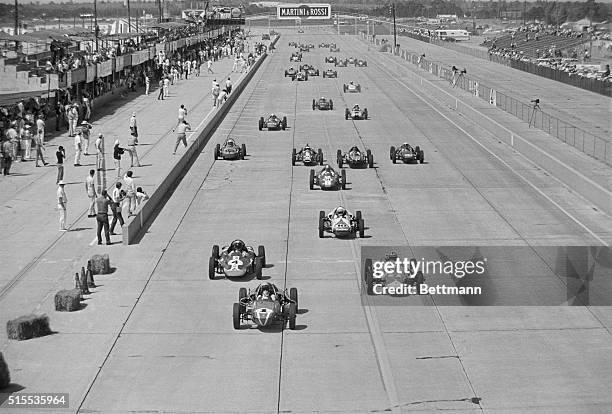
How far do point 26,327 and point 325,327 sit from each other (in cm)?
640

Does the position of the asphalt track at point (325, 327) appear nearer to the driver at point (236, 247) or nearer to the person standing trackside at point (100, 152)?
the driver at point (236, 247)

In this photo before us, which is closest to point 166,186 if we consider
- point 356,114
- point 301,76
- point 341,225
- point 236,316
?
point 341,225

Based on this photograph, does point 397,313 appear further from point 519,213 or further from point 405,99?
point 405,99

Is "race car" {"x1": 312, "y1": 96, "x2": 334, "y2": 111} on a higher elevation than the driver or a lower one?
lower

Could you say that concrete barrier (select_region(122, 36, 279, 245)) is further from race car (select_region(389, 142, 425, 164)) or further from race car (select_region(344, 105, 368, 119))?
race car (select_region(389, 142, 425, 164))

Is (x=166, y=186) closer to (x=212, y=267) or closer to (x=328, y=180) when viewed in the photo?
(x=328, y=180)

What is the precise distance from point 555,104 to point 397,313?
204ft

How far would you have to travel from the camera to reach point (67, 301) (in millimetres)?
26750

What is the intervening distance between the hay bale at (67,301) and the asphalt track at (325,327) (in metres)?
0.30

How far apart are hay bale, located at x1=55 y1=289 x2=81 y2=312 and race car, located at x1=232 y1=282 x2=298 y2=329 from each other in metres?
3.90

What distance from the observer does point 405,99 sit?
84375 millimetres

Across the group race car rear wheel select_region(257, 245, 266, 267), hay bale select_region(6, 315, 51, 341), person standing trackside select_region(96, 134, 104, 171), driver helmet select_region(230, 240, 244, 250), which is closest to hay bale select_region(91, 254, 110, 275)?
driver helmet select_region(230, 240, 244, 250)

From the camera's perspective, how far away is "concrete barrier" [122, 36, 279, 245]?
→ 1369 inches

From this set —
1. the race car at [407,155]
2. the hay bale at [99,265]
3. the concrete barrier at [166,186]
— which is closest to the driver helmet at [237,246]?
the hay bale at [99,265]
